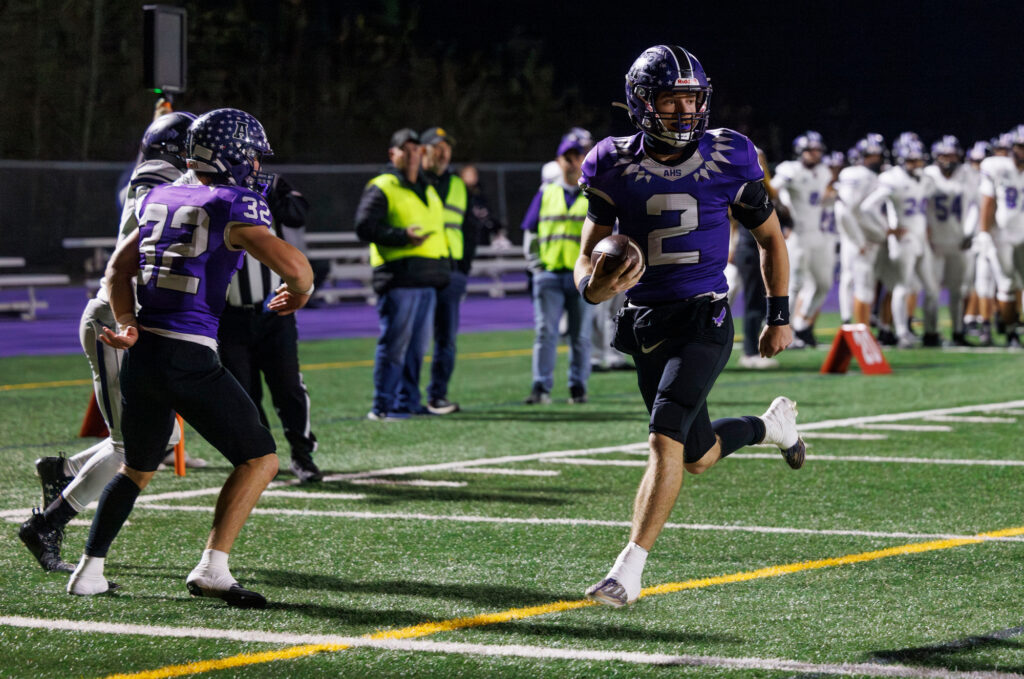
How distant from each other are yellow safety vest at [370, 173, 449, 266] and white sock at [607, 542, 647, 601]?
6.03 metres

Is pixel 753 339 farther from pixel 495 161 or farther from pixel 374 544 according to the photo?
pixel 495 161

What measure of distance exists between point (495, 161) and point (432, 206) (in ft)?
77.1

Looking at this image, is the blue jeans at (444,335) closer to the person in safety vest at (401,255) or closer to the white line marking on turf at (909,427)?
the person in safety vest at (401,255)

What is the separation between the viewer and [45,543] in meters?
6.14

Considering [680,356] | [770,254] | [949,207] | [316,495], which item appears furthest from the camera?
[949,207]

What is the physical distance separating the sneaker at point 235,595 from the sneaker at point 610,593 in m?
1.14

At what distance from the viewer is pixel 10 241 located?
1001 inches

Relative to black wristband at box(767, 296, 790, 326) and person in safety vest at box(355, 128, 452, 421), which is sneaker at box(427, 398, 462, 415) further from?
black wristband at box(767, 296, 790, 326)

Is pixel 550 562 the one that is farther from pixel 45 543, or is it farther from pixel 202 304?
pixel 45 543

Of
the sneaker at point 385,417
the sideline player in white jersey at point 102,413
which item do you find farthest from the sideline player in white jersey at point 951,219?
the sideline player in white jersey at point 102,413

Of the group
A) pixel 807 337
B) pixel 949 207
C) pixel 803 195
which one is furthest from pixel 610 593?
pixel 949 207

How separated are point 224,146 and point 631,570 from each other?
200 cm

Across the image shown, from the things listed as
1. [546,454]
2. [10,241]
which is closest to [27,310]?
[10,241]

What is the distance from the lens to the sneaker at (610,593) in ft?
17.1
